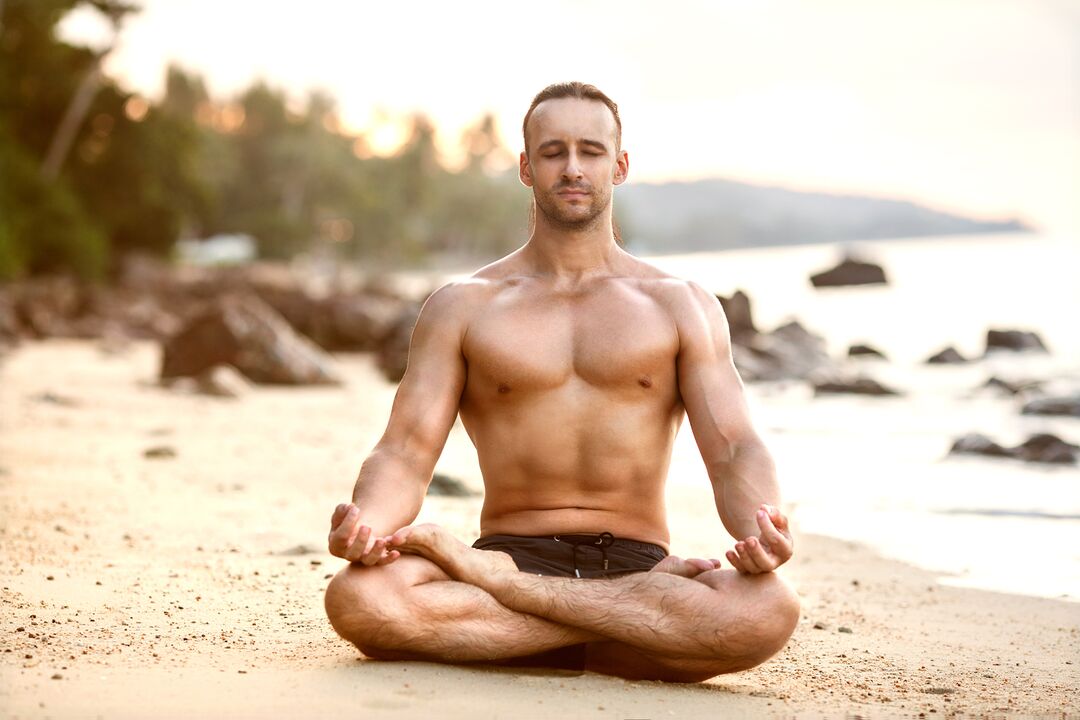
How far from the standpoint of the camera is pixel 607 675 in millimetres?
4391

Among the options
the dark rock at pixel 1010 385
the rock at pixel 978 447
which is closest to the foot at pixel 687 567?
the rock at pixel 978 447

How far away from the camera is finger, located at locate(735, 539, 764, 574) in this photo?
164 inches

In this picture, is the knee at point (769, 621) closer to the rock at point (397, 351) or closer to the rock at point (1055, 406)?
the rock at point (1055, 406)

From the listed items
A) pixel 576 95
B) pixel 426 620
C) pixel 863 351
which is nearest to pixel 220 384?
pixel 576 95

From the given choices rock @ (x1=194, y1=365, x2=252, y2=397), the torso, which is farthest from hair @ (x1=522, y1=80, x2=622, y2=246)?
rock @ (x1=194, y1=365, x2=252, y2=397)

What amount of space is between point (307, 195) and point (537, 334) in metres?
72.2

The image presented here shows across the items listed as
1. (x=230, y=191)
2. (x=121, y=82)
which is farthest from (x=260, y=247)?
(x=121, y=82)

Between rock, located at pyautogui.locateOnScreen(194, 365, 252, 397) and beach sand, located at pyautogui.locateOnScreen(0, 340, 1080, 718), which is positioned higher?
rock, located at pyautogui.locateOnScreen(194, 365, 252, 397)

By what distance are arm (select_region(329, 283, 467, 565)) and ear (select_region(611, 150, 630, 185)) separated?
67 cm

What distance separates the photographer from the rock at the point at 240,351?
15.6 meters

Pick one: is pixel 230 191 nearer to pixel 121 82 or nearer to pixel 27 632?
pixel 121 82

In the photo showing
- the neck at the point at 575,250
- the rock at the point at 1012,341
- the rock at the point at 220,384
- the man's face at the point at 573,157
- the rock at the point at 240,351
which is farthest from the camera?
the rock at the point at 1012,341

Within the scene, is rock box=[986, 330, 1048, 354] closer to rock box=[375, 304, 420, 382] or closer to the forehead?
rock box=[375, 304, 420, 382]

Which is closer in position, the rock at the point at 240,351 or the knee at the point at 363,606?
the knee at the point at 363,606
